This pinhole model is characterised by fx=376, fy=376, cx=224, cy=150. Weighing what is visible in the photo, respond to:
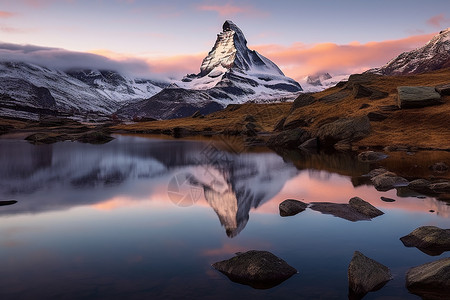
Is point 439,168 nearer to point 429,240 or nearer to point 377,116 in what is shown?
point 429,240

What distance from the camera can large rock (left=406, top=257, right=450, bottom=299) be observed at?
42.1 feet

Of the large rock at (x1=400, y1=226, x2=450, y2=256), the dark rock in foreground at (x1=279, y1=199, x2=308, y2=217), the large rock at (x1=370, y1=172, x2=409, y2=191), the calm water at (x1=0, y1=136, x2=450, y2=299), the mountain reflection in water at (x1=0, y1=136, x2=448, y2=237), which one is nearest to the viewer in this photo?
the calm water at (x1=0, y1=136, x2=450, y2=299)

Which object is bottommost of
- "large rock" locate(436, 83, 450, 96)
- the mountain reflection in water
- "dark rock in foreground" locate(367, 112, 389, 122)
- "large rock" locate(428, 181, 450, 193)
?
the mountain reflection in water

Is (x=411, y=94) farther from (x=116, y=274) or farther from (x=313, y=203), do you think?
(x=116, y=274)

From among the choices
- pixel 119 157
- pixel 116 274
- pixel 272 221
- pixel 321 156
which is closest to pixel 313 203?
pixel 272 221

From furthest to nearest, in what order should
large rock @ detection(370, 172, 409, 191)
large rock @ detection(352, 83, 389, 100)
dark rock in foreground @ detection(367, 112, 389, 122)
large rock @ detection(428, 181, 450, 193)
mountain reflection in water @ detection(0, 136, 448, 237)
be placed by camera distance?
large rock @ detection(352, 83, 389, 100), dark rock in foreground @ detection(367, 112, 389, 122), large rock @ detection(370, 172, 409, 191), large rock @ detection(428, 181, 450, 193), mountain reflection in water @ detection(0, 136, 448, 237)

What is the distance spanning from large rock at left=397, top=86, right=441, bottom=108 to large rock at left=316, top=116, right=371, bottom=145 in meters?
9.65

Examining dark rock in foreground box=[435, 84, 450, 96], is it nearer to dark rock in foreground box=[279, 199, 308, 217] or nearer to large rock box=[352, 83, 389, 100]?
large rock box=[352, 83, 389, 100]

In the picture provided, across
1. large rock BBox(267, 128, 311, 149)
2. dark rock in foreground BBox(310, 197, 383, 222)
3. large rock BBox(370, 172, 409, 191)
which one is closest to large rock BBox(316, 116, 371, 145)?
large rock BBox(267, 128, 311, 149)

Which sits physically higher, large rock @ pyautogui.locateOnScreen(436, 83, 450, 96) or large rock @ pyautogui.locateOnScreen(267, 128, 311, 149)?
large rock @ pyautogui.locateOnScreen(436, 83, 450, 96)

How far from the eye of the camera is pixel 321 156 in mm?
59562

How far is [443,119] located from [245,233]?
5952cm

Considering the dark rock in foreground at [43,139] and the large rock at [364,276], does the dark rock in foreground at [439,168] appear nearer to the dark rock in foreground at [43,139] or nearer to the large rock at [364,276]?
the large rock at [364,276]

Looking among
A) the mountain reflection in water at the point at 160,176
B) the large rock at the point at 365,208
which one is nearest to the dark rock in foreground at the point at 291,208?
the mountain reflection in water at the point at 160,176
